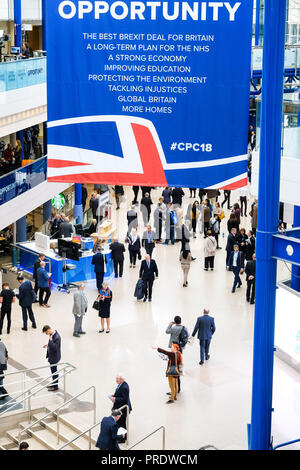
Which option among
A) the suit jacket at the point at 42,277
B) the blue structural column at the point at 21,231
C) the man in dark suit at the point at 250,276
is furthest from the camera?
the blue structural column at the point at 21,231

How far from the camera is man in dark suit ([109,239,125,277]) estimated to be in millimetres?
22266

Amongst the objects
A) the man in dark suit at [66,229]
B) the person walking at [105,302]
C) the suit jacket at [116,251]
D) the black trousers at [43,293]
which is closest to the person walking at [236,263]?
the suit jacket at [116,251]

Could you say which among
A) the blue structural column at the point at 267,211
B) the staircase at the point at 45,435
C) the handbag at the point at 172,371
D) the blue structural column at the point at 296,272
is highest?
the blue structural column at the point at 267,211

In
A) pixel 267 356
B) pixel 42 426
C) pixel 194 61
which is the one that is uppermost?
pixel 194 61

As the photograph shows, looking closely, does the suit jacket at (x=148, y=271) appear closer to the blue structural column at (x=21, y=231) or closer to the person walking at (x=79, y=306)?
the person walking at (x=79, y=306)

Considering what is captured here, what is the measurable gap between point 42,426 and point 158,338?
14.2ft

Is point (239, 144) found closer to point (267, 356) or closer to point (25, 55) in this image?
point (267, 356)

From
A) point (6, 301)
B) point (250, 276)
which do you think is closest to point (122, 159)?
point (6, 301)

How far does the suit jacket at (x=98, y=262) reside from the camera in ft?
69.4

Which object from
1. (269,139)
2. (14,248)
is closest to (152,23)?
(269,139)

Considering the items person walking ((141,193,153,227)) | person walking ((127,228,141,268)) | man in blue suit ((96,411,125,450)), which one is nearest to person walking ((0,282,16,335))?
person walking ((127,228,141,268))

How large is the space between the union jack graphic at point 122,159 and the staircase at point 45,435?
510 cm

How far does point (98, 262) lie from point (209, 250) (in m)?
3.32

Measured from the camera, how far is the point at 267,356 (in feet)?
32.0
